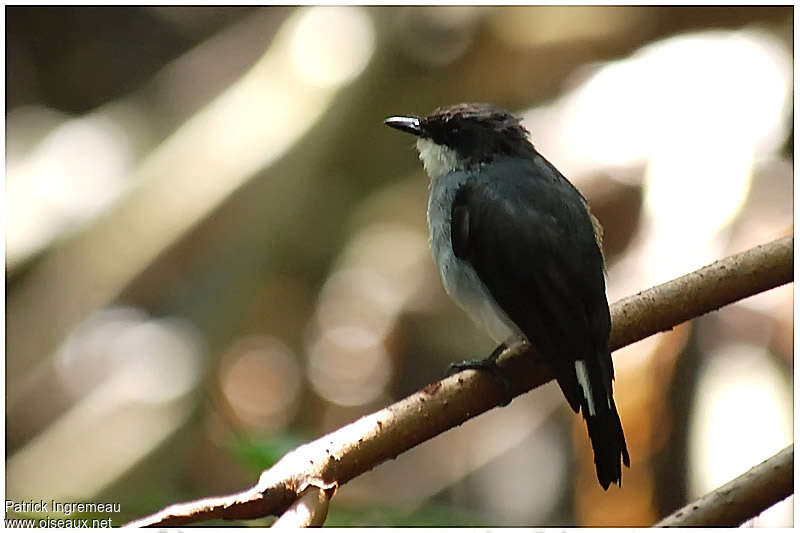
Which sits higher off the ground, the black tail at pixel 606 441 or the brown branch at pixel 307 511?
the brown branch at pixel 307 511

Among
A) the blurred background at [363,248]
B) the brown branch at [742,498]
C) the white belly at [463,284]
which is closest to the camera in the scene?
the brown branch at [742,498]

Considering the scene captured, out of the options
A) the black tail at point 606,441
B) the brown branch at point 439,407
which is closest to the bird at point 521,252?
the black tail at point 606,441

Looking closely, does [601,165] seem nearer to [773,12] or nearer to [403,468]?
[773,12]

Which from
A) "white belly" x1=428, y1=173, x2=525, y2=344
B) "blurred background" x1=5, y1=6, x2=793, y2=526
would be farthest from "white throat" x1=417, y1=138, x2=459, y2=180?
"blurred background" x1=5, y1=6, x2=793, y2=526

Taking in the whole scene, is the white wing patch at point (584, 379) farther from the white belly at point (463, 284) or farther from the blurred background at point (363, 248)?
the blurred background at point (363, 248)

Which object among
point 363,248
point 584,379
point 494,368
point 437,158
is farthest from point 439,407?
point 363,248

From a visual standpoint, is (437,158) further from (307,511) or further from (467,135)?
(307,511)
